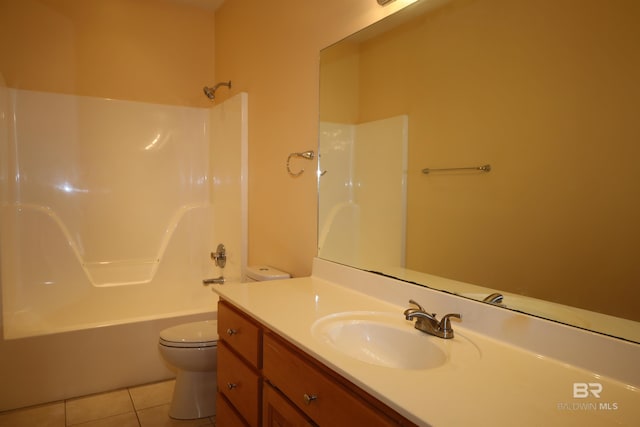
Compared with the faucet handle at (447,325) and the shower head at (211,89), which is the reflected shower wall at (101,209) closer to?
the shower head at (211,89)

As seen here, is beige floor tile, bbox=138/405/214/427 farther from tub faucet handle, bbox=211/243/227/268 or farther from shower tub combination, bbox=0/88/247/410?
tub faucet handle, bbox=211/243/227/268

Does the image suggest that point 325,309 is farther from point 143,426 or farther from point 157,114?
point 157,114

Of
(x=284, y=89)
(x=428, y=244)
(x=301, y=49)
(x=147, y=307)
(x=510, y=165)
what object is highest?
(x=301, y=49)

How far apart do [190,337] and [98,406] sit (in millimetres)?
726

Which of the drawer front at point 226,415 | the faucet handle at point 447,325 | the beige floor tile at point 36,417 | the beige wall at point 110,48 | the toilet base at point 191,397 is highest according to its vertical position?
the beige wall at point 110,48

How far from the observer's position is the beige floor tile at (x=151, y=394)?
2.25m

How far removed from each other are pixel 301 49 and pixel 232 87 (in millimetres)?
1052

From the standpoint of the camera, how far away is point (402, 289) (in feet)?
4.79

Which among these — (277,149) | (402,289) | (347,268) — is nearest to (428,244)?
(402,289)

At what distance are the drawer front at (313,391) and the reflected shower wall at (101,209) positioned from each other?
62.1 inches

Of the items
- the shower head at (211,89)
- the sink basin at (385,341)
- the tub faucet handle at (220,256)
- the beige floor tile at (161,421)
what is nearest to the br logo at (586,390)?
the sink basin at (385,341)

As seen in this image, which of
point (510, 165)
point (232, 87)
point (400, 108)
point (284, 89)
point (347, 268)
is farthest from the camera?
point (232, 87)

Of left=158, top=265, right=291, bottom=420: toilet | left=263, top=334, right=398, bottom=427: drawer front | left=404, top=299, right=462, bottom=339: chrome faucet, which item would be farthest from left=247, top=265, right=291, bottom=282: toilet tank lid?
left=404, top=299, right=462, bottom=339: chrome faucet

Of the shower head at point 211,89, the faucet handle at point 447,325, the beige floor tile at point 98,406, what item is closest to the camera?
the faucet handle at point 447,325
